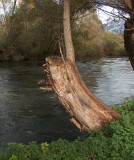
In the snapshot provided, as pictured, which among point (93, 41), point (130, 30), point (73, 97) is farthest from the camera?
point (93, 41)

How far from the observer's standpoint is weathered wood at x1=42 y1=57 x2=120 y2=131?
16.6 ft

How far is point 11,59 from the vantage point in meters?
32.2

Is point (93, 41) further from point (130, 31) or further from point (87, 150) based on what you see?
point (87, 150)

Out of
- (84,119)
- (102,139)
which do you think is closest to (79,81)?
(84,119)

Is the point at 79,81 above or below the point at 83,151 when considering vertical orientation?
above

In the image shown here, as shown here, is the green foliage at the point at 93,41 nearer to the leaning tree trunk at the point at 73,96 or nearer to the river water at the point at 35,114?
the river water at the point at 35,114

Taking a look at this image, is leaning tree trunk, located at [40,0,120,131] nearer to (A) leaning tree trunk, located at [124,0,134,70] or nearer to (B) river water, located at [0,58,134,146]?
(B) river water, located at [0,58,134,146]

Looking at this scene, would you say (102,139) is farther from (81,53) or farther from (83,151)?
(81,53)

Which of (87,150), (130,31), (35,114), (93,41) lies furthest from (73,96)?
(93,41)

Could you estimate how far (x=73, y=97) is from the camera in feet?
16.8

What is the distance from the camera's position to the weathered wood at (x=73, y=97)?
16.6 ft

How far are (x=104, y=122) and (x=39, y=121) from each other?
2937 millimetres

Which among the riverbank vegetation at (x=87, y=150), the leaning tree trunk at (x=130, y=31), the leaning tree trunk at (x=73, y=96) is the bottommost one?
the riverbank vegetation at (x=87, y=150)

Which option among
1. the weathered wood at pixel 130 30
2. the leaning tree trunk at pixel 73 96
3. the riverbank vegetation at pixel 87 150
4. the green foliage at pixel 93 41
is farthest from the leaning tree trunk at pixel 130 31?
the green foliage at pixel 93 41
